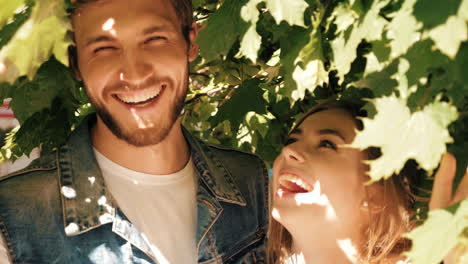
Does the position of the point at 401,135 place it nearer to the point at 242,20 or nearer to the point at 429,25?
the point at 429,25

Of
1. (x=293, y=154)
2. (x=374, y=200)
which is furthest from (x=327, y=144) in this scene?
(x=374, y=200)

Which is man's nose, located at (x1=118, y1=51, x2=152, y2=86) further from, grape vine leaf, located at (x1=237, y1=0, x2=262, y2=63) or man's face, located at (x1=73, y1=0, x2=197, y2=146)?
grape vine leaf, located at (x1=237, y1=0, x2=262, y2=63)

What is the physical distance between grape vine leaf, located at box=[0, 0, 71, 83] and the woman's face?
99 cm

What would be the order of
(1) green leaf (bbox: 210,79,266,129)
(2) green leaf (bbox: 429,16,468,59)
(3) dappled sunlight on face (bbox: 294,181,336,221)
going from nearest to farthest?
1. (2) green leaf (bbox: 429,16,468,59)
2. (3) dappled sunlight on face (bbox: 294,181,336,221)
3. (1) green leaf (bbox: 210,79,266,129)

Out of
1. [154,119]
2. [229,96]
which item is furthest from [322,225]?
[229,96]

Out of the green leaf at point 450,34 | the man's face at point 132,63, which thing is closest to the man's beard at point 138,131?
the man's face at point 132,63

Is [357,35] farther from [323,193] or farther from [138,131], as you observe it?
[138,131]

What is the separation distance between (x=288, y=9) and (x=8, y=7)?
80 cm

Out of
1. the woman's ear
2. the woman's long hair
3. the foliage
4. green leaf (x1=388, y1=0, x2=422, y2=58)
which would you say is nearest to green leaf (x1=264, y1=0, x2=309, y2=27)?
the foliage

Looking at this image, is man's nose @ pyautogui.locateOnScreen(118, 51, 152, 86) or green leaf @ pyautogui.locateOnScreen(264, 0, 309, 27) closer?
green leaf @ pyautogui.locateOnScreen(264, 0, 309, 27)

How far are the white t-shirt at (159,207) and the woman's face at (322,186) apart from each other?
0.47m

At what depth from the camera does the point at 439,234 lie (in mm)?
1444

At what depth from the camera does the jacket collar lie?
2473mm

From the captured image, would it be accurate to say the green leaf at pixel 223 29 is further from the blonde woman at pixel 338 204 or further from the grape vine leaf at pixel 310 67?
the blonde woman at pixel 338 204
